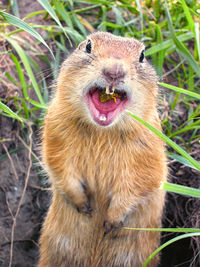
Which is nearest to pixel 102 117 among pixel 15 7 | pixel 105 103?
pixel 105 103

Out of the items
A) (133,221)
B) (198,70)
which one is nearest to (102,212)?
(133,221)

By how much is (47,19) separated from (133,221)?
102 inches

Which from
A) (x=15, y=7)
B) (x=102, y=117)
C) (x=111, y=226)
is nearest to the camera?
(x=102, y=117)

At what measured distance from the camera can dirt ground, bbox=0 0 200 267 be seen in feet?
14.4

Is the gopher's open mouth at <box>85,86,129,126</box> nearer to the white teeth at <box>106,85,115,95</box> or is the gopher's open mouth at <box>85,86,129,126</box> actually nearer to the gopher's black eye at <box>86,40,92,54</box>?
the white teeth at <box>106,85,115,95</box>

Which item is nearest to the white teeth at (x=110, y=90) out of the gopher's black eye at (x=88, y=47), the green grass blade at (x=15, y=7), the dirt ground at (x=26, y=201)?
the gopher's black eye at (x=88, y=47)

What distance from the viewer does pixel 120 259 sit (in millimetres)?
3600

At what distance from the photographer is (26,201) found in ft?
15.3

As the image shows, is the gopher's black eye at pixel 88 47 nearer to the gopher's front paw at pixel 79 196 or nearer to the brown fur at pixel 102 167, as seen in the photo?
the brown fur at pixel 102 167

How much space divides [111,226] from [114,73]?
Result: 1377 mm

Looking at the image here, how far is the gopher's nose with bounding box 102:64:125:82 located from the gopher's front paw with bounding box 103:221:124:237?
129 cm

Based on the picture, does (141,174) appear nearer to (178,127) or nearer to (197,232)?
(197,232)

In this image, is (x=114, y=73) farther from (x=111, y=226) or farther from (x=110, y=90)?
(x=111, y=226)

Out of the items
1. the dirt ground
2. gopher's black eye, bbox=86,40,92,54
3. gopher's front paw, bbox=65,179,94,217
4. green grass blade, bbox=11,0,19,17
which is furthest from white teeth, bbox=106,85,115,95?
green grass blade, bbox=11,0,19,17
